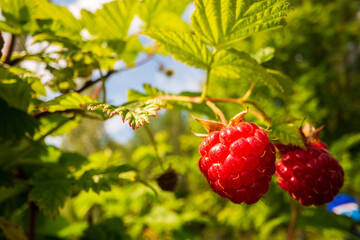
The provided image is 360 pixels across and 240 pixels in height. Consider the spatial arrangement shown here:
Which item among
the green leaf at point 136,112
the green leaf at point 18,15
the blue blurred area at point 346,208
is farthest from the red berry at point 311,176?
the blue blurred area at point 346,208

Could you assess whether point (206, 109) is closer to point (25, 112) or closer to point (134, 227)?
point (25, 112)

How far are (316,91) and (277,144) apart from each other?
7.12 metres

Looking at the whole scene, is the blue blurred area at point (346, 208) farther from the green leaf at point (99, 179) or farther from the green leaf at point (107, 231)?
the green leaf at point (99, 179)

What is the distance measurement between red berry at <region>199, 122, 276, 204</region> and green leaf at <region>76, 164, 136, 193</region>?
0.91 ft

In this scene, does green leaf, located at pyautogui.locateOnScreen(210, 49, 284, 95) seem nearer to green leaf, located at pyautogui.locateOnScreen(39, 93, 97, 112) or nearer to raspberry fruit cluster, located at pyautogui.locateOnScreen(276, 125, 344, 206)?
raspberry fruit cluster, located at pyautogui.locateOnScreen(276, 125, 344, 206)

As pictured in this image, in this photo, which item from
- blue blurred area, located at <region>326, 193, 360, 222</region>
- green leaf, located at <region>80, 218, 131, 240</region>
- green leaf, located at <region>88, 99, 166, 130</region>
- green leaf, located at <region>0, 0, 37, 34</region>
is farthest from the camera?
blue blurred area, located at <region>326, 193, 360, 222</region>

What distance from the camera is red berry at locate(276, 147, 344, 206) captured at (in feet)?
2.09

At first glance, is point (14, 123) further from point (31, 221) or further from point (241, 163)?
point (241, 163)

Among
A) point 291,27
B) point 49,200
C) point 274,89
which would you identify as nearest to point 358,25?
point 291,27

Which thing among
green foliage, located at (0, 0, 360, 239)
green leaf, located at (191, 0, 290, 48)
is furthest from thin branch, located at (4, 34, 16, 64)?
green leaf, located at (191, 0, 290, 48)

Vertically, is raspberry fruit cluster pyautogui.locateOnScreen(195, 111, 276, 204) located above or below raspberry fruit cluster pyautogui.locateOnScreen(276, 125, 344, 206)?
above

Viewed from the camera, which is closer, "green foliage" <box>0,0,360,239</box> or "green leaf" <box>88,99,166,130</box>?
"green leaf" <box>88,99,166,130</box>

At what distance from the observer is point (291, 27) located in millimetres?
7102

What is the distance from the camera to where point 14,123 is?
27.0 inches
